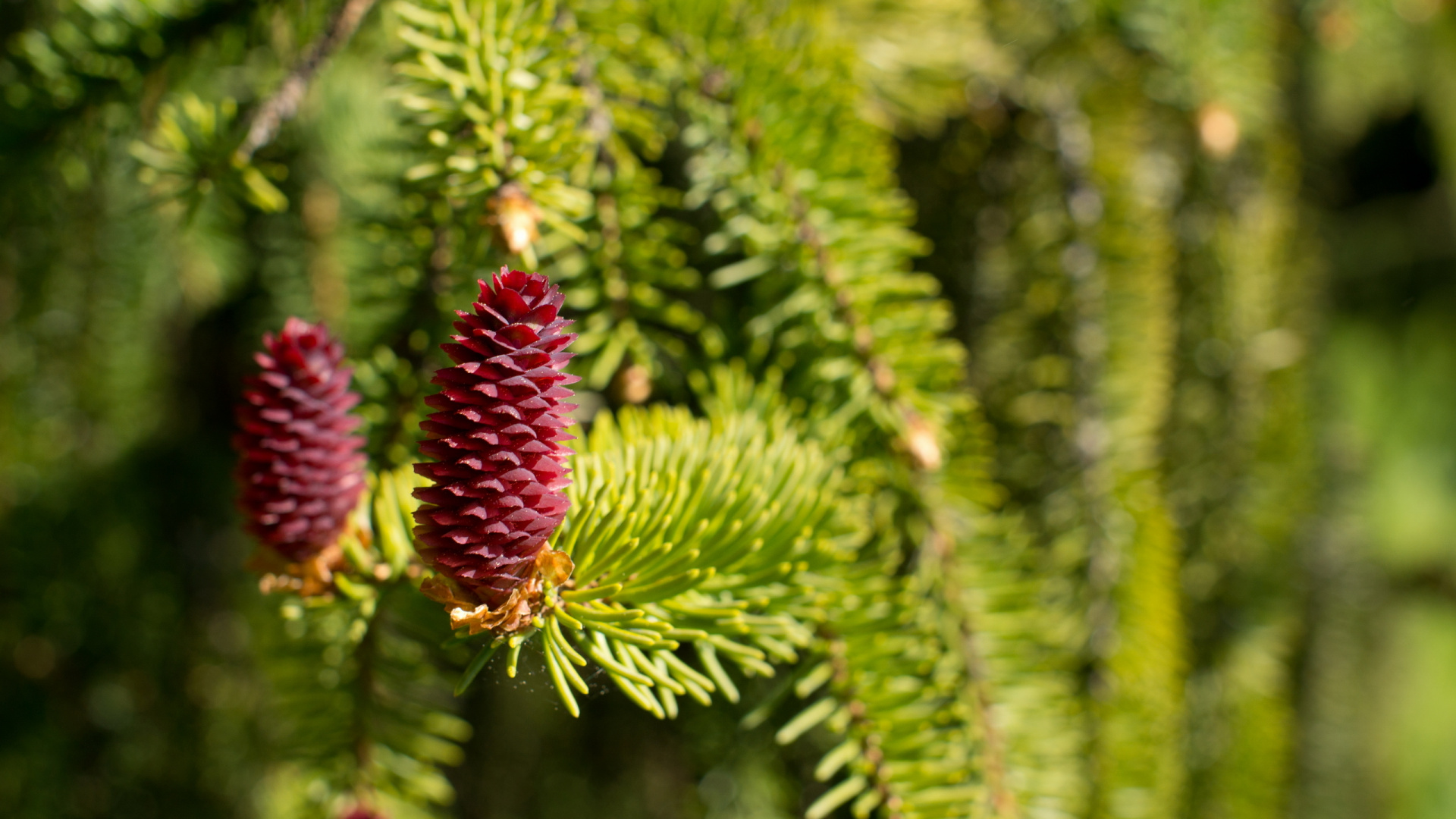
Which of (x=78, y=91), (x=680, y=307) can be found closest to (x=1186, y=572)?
(x=680, y=307)

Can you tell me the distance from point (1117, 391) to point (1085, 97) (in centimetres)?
22

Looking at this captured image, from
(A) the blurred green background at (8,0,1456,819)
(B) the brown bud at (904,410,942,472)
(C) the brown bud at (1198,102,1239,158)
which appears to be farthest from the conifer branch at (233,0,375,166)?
(C) the brown bud at (1198,102,1239,158)

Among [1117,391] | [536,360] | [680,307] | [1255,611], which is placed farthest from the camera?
[1255,611]

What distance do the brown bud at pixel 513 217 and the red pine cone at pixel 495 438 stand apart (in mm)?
69

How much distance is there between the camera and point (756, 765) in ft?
2.07

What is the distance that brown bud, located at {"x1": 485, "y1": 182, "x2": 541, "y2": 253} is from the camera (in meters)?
0.35

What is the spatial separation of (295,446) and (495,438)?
12cm

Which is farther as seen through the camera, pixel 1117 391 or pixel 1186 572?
pixel 1186 572

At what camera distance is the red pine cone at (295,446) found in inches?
13.5

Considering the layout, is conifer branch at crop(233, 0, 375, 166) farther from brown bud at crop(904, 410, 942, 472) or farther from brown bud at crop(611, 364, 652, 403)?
brown bud at crop(904, 410, 942, 472)

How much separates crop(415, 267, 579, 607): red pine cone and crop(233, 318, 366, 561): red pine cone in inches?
3.6

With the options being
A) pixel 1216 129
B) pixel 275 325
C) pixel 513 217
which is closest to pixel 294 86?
pixel 513 217

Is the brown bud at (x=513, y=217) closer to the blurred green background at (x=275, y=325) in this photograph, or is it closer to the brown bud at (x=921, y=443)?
the blurred green background at (x=275, y=325)

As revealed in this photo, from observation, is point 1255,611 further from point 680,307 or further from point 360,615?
point 360,615
